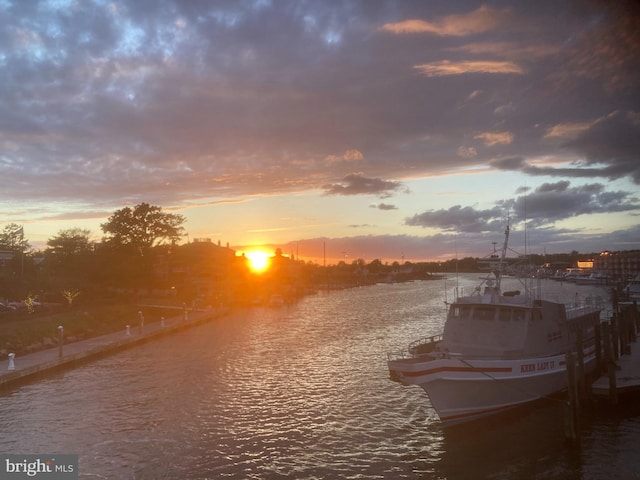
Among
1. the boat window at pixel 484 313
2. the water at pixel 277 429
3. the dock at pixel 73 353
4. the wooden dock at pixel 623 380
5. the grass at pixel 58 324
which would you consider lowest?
the water at pixel 277 429


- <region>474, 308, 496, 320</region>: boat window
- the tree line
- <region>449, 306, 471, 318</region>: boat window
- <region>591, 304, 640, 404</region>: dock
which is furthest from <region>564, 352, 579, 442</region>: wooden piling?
the tree line

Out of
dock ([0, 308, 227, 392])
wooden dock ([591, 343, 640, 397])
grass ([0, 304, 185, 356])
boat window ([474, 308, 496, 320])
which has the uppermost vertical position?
boat window ([474, 308, 496, 320])

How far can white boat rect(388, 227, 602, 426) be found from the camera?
2394 centimetres

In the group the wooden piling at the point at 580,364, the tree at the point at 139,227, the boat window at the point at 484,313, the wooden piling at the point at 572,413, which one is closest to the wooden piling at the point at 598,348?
the wooden piling at the point at 580,364

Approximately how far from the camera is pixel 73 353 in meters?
38.4

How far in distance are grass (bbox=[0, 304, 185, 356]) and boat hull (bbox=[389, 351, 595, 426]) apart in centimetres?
2881

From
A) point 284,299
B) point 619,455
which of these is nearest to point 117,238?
point 284,299

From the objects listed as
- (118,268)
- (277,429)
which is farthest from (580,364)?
(118,268)

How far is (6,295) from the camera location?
65.4 m

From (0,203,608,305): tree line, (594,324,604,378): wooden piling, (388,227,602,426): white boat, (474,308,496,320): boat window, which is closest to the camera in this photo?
(388,227,602,426): white boat

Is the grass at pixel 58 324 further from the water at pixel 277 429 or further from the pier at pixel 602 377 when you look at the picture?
the pier at pixel 602 377

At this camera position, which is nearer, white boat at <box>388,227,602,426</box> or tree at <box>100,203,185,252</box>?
white boat at <box>388,227,602,426</box>

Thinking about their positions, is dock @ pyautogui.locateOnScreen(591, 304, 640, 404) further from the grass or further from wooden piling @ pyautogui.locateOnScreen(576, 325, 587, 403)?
the grass

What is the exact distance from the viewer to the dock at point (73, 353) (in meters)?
31.6
